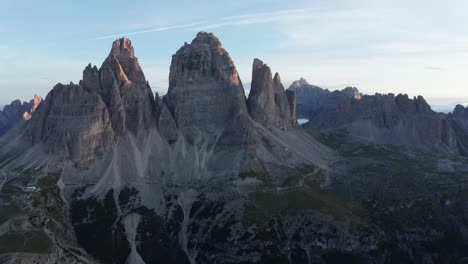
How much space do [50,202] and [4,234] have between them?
1299 inches

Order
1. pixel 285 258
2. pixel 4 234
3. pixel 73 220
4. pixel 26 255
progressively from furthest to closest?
pixel 73 220
pixel 285 258
pixel 4 234
pixel 26 255

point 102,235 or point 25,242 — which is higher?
point 25,242

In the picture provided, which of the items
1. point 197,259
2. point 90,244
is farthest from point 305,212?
point 90,244

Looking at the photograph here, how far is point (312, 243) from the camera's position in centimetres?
18750


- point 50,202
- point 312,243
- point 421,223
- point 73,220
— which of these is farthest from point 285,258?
point 50,202

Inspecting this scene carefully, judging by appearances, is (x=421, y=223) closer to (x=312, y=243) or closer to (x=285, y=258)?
(x=312, y=243)

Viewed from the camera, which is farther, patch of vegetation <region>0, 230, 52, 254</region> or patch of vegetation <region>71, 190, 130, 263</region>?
patch of vegetation <region>71, 190, 130, 263</region>

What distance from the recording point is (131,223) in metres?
197

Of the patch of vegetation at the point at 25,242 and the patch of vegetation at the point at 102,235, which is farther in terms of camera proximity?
the patch of vegetation at the point at 102,235

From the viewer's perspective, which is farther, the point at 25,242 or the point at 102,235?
the point at 102,235

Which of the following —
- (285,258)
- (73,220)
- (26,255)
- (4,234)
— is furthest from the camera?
(73,220)

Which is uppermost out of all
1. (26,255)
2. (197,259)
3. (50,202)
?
(50,202)

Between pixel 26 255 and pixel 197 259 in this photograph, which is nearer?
pixel 26 255

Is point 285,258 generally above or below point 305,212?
below
